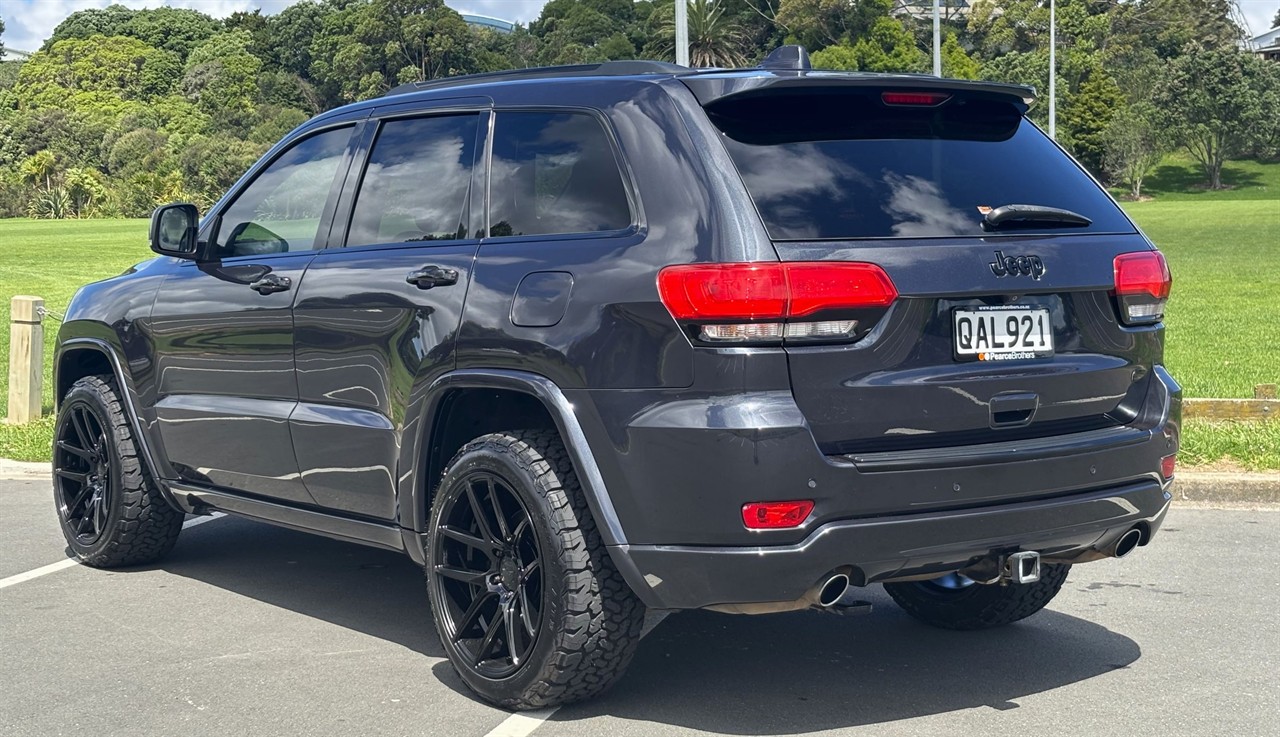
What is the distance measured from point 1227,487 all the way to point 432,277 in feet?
16.0

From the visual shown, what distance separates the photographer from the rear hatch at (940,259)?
4.16 meters

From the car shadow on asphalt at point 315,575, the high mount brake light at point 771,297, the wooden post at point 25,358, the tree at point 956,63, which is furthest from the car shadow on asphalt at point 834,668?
the tree at point 956,63

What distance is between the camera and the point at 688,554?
4152mm

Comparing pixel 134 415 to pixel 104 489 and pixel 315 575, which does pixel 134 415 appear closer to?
pixel 104 489

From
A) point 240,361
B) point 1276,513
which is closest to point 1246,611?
point 1276,513

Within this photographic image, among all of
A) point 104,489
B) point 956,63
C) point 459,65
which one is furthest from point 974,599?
point 459,65

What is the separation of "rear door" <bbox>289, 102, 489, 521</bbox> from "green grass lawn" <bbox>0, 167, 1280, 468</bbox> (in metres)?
4.98

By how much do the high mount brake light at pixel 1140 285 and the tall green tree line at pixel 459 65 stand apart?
61383 mm

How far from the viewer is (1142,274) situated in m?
4.74

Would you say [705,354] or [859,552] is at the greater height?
[705,354]

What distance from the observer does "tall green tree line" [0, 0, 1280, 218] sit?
304 ft

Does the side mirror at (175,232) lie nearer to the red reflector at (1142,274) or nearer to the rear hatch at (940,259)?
the rear hatch at (940,259)

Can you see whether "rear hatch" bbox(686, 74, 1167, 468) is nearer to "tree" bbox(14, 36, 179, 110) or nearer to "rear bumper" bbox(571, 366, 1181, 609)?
"rear bumper" bbox(571, 366, 1181, 609)

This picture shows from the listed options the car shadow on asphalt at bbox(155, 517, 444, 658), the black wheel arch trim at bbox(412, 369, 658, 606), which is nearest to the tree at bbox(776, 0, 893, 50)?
the car shadow on asphalt at bbox(155, 517, 444, 658)
